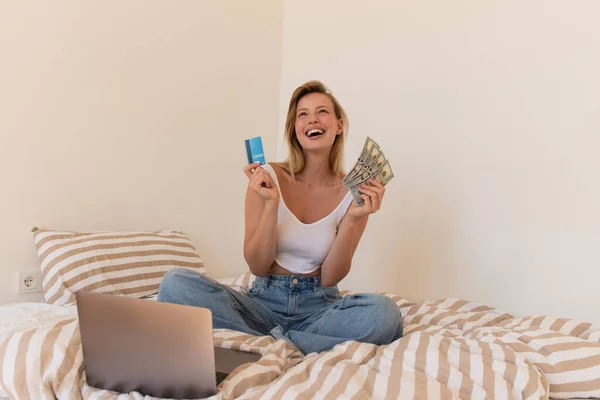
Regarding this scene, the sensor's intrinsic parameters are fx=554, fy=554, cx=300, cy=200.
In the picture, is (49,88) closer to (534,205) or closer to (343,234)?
(343,234)

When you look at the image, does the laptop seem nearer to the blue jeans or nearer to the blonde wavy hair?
the blue jeans

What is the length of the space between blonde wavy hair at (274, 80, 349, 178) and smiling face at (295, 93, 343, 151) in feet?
0.06

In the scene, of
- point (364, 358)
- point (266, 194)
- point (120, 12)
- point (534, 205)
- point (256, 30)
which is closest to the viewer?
point (364, 358)

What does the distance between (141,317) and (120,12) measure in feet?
4.82

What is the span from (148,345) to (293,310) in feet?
2.04

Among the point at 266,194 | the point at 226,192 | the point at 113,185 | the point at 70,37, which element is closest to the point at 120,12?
the point at 70,37

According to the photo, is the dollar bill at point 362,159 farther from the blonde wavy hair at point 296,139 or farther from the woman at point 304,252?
the blonde wavy hair at point 296,139

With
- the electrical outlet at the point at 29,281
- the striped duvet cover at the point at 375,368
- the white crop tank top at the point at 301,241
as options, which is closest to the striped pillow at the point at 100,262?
the electrical outlet at the point at 29,281

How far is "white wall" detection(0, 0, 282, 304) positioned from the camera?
1.87 metres

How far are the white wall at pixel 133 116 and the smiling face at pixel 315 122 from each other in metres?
0.77

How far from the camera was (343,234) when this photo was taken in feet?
5.29

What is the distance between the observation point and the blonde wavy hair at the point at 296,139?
176 centimetres

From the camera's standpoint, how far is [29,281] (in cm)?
190

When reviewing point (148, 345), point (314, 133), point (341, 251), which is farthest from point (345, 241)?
point (148, 345)
